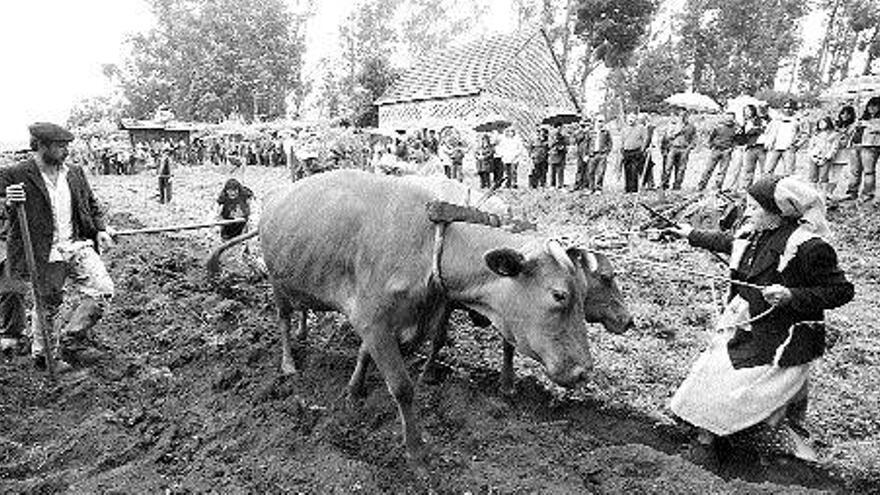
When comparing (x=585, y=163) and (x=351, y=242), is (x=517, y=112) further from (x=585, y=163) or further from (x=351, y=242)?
(x=351, y=242)

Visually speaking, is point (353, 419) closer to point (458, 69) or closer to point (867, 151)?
point (867, 151)

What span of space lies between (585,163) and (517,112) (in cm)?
1379

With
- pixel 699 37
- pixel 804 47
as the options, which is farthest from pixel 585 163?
pixel 804 47

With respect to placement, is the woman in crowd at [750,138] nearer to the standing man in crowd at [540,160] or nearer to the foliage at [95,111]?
the standing man in crowd at [540,160]

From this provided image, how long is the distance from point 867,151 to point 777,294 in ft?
30.2

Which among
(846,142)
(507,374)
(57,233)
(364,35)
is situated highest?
(364,35)

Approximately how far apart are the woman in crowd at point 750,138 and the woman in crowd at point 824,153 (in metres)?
0.95

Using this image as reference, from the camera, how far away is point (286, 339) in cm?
588

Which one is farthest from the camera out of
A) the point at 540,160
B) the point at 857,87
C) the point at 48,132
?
the point at 540,160

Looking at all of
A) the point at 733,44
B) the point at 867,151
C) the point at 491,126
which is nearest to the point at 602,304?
the point at 867,151

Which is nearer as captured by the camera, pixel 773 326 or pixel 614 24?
pixel 773 326

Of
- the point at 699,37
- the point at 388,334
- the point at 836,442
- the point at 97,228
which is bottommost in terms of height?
the point at 836,442

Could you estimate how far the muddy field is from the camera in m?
4.20

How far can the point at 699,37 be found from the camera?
40.1 meters
